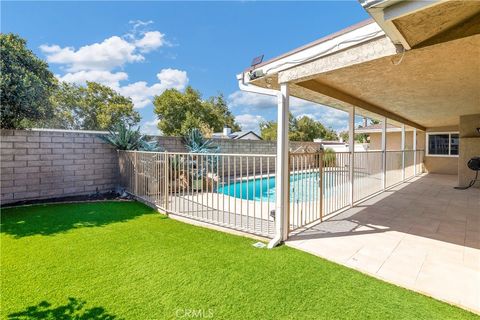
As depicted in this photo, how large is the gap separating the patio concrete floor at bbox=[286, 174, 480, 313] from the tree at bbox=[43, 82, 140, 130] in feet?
98.0

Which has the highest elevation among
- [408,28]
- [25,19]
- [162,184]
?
[25,19]

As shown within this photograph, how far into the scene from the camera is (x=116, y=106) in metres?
30.6

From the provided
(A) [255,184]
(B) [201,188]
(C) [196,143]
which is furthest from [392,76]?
(C) [196,143]

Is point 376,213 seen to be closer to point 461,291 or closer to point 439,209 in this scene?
point 439,209

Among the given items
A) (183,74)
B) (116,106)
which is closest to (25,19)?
(116,106)

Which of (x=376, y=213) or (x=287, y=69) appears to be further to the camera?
(x=376, y=213)

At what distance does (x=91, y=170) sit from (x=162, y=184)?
11.6 feet

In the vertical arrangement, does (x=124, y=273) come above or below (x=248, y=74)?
below

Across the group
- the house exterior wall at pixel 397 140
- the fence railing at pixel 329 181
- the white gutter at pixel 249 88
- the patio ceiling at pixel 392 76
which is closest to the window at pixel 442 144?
the house exterior wall at pixel 397 140

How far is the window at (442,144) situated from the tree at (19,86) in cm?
1950

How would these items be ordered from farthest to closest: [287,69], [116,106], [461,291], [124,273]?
[116,106] < [287,69] < [124,273] < [461,291]

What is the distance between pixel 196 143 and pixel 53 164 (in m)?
4.81

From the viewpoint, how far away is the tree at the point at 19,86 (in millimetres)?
6543

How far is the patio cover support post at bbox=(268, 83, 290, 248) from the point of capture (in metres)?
4.20
